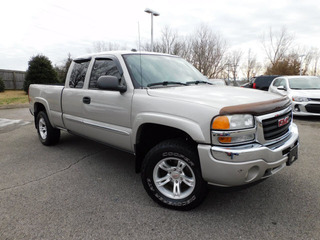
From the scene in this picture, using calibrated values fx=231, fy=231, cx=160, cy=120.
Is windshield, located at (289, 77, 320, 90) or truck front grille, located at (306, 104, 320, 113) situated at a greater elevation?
windshield, located at (289, 77, 320, 90)

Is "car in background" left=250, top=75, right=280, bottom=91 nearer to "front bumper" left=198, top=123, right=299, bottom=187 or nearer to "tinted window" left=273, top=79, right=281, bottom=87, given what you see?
"tinted window" left=273, top=79, right=281, bottom=87

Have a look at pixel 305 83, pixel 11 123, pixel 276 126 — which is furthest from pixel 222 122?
pixel 305 83

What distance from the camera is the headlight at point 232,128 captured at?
2072 millimetres

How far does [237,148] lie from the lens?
2086mm

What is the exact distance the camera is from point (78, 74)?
3893 mm

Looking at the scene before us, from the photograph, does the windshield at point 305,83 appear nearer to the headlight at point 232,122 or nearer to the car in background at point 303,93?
the car in background at point 303,93

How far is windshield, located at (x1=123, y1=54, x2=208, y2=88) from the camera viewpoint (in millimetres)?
2974

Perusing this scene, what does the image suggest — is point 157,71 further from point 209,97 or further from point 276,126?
point 276,126

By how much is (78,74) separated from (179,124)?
2.39 m

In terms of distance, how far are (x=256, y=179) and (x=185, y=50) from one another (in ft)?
86.9

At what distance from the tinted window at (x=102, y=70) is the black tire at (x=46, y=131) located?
1798 millimetres

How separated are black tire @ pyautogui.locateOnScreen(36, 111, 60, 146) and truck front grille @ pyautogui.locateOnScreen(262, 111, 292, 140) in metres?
4.04

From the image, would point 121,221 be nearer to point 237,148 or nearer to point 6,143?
point 237,148

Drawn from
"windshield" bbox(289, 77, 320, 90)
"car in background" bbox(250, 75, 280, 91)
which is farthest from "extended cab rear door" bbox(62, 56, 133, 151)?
"car in background" bbox(250, 75, 280, 91)
